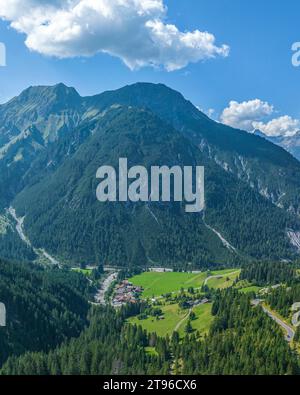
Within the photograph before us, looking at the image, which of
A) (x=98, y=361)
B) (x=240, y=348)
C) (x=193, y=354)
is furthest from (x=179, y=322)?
(x=240, y=348)

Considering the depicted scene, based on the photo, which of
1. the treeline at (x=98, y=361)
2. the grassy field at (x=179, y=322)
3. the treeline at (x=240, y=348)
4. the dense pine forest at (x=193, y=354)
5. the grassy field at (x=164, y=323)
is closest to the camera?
the treeline at (x=240, y=348)

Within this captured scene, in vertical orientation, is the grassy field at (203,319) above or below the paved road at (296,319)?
below

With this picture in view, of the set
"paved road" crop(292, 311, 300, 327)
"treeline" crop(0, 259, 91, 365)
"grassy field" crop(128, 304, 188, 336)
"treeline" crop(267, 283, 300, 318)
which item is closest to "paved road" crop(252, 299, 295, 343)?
"paved road" crop(292, 311, 300, 327)

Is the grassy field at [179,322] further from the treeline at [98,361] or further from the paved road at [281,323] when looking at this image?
the treeline at [98,361]

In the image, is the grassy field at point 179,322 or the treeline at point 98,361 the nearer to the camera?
the treeline at point 98,361

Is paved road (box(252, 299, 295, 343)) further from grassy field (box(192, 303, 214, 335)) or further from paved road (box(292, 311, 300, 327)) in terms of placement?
grassy field (box(192, 303, 214, 335))

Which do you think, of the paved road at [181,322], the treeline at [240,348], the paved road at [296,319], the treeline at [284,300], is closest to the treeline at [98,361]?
the treeline at [240,348]

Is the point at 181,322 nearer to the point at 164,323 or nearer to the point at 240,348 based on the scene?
the point at 164,323
